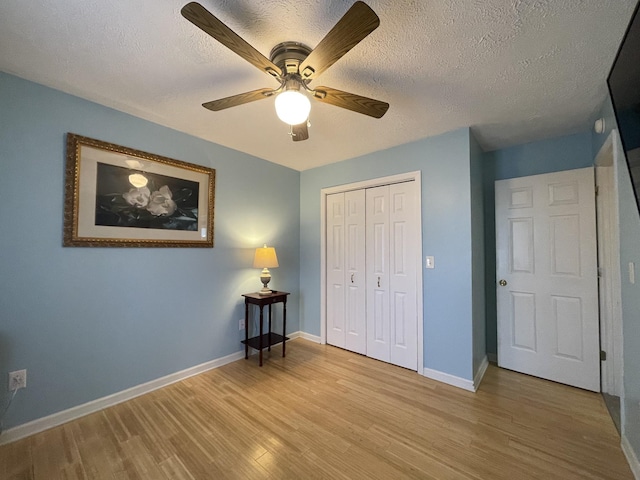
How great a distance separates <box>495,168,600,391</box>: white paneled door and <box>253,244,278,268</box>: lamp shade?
2.47 metres

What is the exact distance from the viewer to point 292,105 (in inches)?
52.6

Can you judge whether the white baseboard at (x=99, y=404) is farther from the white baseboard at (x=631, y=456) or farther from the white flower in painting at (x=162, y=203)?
the white baseboard at (x=631, y=456)

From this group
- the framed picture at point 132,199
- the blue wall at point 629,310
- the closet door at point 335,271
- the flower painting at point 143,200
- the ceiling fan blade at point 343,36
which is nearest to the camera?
the ceiling fan blade at point 343,36

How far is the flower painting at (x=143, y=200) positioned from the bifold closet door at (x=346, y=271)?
1673 mm

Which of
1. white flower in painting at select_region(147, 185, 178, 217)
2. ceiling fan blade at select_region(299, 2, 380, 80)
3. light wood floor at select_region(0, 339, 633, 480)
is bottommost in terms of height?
light wood floor at select_region(0, 339, 633, 480)

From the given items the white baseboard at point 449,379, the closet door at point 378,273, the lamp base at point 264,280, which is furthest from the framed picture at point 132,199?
the white baseboard at point 449,379

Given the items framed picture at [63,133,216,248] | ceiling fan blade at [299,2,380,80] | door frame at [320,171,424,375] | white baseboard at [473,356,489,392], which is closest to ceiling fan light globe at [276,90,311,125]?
ceiling fan blade at [299,2,380,80]

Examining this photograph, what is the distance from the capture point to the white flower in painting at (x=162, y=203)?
2.29 metres

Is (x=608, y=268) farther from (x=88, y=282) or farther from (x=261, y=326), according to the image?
(x=88, y=282)

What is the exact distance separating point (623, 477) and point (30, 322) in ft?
12.3

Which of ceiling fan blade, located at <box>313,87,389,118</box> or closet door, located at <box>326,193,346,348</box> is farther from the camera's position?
closet door, located at <box>326,193,346,348</box>

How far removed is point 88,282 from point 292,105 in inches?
80.0

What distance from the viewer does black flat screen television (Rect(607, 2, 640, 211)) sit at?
110 cm

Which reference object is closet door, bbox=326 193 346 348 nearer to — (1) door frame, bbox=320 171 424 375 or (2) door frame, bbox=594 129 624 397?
(1) door frame, bbox=320 171 424 375
